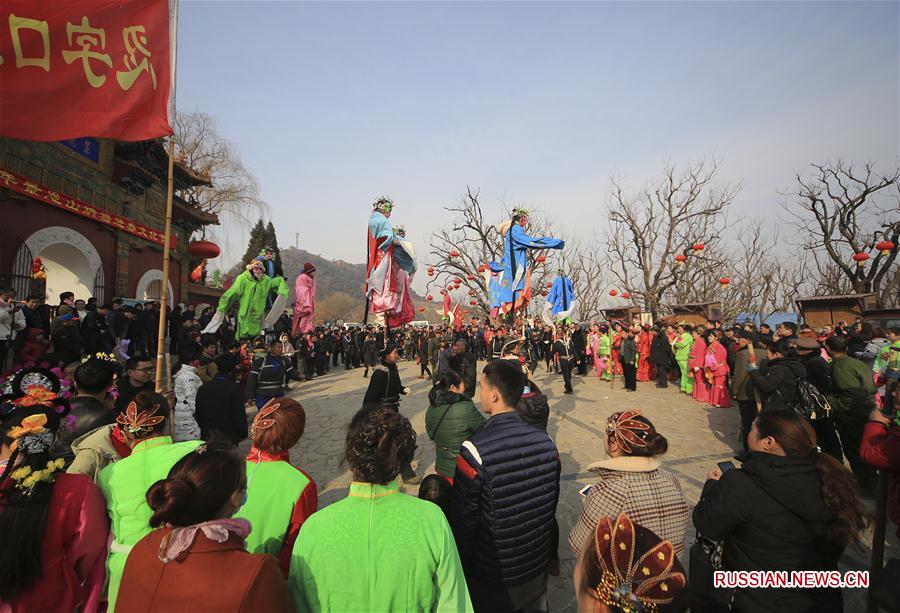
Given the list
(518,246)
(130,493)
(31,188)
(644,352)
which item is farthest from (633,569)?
(31,188)

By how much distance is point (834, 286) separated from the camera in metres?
24.2

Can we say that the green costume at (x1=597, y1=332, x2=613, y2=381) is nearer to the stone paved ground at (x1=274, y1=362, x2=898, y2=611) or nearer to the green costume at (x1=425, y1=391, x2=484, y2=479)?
the stone paved ground at (x1=274, y1=362, x2=898, y2=611)

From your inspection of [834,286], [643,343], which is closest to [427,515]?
[643,343]

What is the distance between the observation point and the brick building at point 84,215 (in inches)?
424

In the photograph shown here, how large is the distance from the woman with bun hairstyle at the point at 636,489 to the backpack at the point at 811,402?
347 centimetres

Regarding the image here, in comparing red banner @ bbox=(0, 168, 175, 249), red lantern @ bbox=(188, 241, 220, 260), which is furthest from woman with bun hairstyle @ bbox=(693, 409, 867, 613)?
red lantern @ bbox=(188, 241, 220, 260)

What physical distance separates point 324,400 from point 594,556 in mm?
9795

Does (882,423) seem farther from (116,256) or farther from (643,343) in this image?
(116,256)

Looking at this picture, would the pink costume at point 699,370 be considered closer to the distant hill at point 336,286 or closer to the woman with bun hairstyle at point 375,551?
the woman with bun hairstyle at point 375,551

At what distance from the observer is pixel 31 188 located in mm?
11031

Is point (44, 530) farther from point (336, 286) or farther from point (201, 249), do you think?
point (336, 286)

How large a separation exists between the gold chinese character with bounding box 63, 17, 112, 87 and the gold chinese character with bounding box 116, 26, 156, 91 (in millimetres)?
153

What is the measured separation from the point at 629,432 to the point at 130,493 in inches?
99.9

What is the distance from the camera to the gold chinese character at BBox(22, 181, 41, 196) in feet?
35.7
